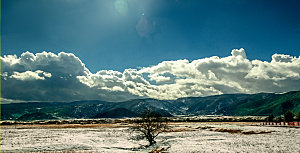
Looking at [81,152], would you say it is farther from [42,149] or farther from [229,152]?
[229,152]

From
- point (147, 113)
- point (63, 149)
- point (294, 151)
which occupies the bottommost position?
point (63, 149)

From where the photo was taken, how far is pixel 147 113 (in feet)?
192

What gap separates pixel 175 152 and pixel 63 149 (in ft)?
83.5

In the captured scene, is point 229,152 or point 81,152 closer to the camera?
point 229,152

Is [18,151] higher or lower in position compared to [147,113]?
lower

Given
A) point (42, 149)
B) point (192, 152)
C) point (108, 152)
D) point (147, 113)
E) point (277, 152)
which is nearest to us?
point (277, 152)

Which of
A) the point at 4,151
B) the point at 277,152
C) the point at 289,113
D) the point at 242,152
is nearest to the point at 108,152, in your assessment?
the point at 4,151

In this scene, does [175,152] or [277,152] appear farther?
[175,152]

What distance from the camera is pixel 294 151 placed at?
3488cm

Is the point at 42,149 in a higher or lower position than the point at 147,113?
lower

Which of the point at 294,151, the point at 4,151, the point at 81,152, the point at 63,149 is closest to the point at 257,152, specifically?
the point at 294,151

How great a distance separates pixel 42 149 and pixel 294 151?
4828 centimetres

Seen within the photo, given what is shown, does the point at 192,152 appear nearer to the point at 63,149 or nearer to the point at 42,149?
the point at 63,149

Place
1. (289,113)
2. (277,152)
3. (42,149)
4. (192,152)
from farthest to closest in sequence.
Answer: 1. (289,113)
2. (42,149)
3. (192,152)
4. (277,152)
